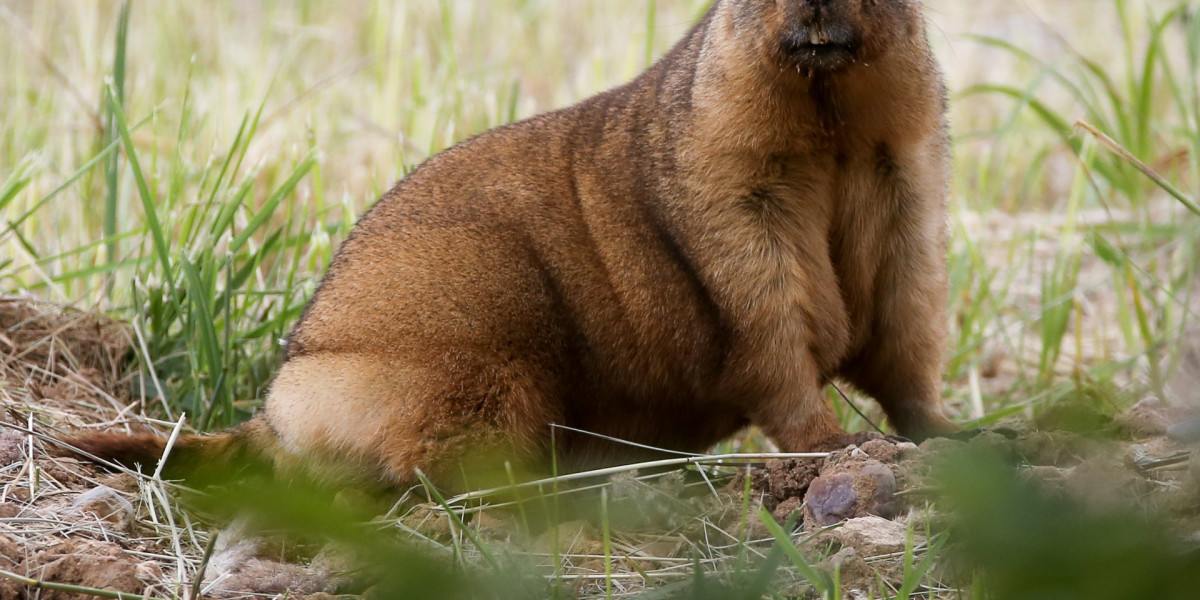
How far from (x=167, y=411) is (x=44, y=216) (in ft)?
9.50

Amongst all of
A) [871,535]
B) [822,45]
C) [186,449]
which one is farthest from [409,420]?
[822,45]

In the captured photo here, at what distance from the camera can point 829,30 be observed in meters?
3.71

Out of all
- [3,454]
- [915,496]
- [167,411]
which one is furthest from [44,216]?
[915,496]

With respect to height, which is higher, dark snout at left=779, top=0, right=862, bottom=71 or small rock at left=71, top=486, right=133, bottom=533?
dark snout at left=779, top=0, right=862, bottom=71

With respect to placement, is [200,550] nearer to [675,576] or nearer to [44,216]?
[675,576]

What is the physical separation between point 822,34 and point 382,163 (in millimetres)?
5211

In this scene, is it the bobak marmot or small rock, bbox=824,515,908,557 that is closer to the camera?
small rock, bbox=824,515,908,557

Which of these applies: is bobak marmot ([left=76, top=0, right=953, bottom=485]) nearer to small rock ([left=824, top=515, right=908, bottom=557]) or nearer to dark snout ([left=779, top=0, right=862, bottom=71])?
dark snout ([left=779, top=0, right=862, bottom=71])

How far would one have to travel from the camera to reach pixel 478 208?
14.9 feet

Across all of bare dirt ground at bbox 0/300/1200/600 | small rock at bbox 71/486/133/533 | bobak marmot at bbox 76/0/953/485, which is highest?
bobak marmot at bbox 76/0/953/485

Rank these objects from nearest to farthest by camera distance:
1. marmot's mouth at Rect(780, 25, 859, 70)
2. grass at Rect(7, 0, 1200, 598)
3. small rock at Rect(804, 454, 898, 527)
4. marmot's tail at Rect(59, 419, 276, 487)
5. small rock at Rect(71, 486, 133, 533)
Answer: small rock at Rect(804, 454, 898, 527) < small rock at Rect(71, 486, 133, 533) < marmot's mouth at Rect(780, 25, 859, 70) < marmot's tail at Rect(59, 419, 276, 487) < grass at Rect(7, 0, 1200, 598)

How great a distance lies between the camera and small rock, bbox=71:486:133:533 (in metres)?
3.62

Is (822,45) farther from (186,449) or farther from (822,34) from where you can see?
(186,449)

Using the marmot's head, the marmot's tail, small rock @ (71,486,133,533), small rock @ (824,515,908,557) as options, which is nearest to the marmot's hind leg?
the marmot's tail
